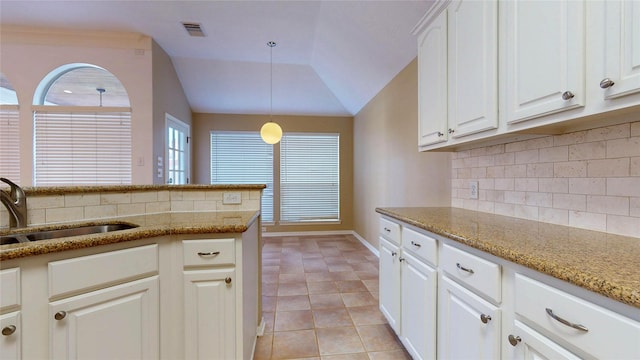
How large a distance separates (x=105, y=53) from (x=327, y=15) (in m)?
2.80

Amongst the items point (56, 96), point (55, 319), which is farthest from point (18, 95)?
point (55, 319)

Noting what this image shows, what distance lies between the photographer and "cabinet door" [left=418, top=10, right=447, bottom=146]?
175 cm

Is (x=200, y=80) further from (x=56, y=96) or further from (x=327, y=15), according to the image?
(x=327, y=15)

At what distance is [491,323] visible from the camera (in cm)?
99

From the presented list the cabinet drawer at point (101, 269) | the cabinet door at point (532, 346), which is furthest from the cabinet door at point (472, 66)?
the cabinet drawer at point (101, 269)

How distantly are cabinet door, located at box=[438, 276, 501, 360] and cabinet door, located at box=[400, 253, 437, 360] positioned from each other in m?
0.06

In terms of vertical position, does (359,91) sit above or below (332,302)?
above

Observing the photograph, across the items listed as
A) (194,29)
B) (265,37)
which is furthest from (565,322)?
(194,29)

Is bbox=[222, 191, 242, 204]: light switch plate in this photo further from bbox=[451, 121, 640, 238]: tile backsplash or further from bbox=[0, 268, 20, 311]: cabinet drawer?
bbox=[451, 121, 640, 238]: tile backsplash

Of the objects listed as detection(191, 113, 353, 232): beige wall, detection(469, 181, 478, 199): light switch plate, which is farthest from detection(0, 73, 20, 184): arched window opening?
detection(469, 181, 478, 199): light switch plate

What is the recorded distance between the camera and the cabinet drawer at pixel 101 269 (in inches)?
42.1

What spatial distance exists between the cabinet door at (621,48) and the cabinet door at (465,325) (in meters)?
0.81

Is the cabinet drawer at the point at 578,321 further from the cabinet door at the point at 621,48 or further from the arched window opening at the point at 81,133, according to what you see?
the arched window opening at the point at 81,133

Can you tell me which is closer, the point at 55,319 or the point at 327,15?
the point at 55,319
